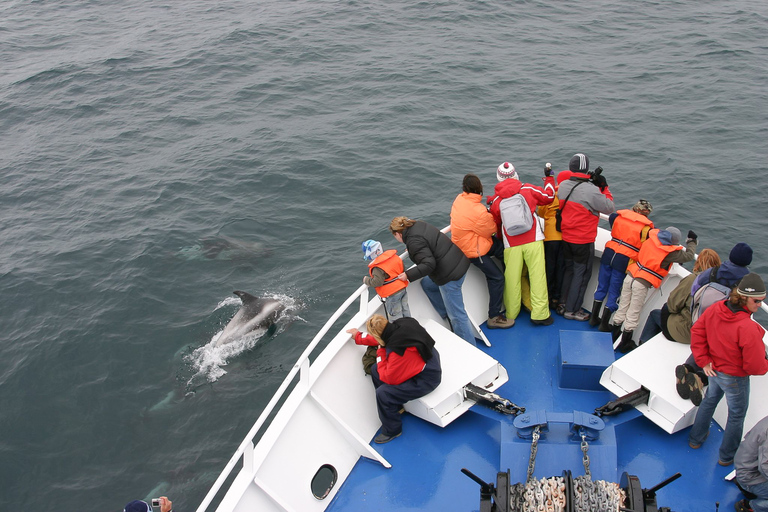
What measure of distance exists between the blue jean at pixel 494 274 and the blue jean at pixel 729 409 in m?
3.12

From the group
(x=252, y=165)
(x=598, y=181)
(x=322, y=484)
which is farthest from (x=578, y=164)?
(x=252, y=165)

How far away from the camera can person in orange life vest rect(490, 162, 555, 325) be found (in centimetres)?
856

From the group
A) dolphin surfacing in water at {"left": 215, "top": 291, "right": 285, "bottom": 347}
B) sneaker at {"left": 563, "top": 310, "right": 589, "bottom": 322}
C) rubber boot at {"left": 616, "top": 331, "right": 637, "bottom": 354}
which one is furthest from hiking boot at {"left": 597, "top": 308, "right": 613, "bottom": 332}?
dolphin surfacing in water at {"left": 215, "top": 291, "right": 285, "bottom": 347}

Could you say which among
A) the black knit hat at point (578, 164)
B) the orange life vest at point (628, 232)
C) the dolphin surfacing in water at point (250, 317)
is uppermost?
the black knit hat at point (578, 164)

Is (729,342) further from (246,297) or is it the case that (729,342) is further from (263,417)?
(246,297)

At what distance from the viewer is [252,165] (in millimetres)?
21094

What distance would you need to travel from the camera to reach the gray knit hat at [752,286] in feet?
19.1

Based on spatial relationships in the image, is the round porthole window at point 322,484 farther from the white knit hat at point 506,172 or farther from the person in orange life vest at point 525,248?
the white knit hat at point 506,172

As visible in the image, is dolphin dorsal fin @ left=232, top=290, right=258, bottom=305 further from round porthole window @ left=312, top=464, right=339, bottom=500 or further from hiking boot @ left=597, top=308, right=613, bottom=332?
hiking boot @ left=597, top=308, right=613, bottom=332

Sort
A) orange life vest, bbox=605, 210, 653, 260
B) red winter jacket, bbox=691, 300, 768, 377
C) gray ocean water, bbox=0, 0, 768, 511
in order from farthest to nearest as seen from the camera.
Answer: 1. gray ocean water, bbox=0, 0, 768, 511
2. orange life vest, bbox=605, 210, 653, 260
3. red winter jacket, bbox=691, 300, 768, 377

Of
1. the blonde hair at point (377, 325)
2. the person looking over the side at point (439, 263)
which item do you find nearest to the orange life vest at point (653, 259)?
the person looking over the side at point (439, 263)

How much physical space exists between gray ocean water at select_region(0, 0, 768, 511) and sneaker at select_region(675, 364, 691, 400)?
24.8ft

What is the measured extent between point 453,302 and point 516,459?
95.2 inches

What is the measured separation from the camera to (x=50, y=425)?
474 inches
